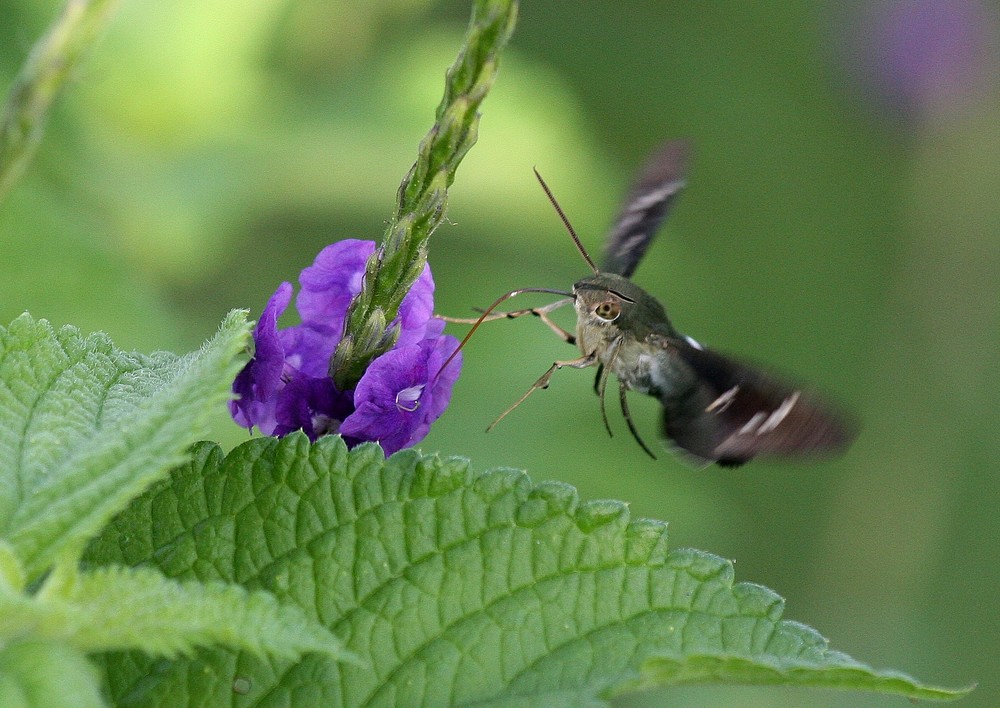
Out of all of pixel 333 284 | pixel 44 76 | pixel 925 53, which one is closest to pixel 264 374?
pixel 333 284

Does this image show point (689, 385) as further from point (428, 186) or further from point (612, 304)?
point (428, 186)

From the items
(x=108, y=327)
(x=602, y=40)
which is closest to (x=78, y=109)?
(x=108, y=327)

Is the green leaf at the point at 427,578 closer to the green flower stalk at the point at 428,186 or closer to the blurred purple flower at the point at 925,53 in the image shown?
the green flower stalk at the point at 428,186

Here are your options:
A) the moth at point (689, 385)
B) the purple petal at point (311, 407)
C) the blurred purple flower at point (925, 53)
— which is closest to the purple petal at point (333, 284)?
the purple petal at point (311, 407)

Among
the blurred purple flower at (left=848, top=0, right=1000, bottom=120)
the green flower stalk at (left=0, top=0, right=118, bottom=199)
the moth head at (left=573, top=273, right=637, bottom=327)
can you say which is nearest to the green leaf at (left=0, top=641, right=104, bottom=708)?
the green flower stalk at (left=0, top=0, right=118, bottom=199)

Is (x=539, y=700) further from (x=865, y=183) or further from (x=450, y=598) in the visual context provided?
(x=865, y=183)

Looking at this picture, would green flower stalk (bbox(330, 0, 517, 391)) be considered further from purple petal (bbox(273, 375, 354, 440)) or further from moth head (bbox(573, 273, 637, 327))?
moth head (bbox(573, 273, 637, 327))
